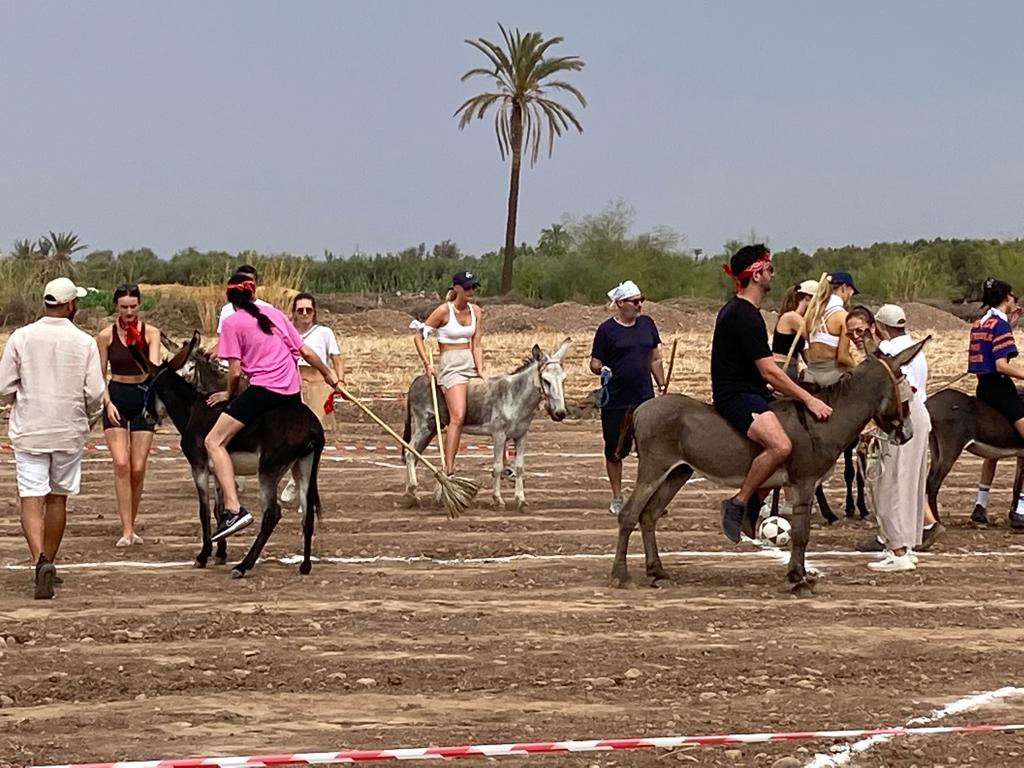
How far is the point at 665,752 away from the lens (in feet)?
24.5

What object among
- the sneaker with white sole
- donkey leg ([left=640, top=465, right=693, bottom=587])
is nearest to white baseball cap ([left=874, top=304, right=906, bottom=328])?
donkey leg ([left=640, top=465, right=693, bottom=587])

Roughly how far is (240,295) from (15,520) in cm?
438

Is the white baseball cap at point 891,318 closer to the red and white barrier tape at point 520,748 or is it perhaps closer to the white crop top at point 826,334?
the white crop top at point 826,334

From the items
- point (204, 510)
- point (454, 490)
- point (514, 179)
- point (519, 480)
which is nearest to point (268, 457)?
point (204, 510)

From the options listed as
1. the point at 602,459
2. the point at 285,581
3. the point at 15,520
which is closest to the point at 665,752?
the point at 285,581

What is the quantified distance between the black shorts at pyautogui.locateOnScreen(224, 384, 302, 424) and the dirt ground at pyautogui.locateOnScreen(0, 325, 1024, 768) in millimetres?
1195

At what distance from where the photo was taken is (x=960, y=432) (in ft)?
47.7

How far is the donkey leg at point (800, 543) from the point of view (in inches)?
452

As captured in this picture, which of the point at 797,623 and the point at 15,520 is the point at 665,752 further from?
the point at 15,520

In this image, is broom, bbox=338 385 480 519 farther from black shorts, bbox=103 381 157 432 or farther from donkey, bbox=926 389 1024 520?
donkey, bbox=926 389 1024 520

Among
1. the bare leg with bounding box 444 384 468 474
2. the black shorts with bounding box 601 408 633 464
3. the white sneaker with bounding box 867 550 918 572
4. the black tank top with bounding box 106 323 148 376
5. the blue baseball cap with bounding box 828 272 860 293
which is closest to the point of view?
the white sneaker with bounding box 867 550 918 572

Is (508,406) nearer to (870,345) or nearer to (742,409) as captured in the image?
(870,345)

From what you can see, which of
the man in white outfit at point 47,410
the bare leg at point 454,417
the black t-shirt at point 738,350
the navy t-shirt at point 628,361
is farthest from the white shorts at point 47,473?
the navy t-shirt at point 628,361

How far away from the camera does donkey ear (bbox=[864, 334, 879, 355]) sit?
12203 mm
